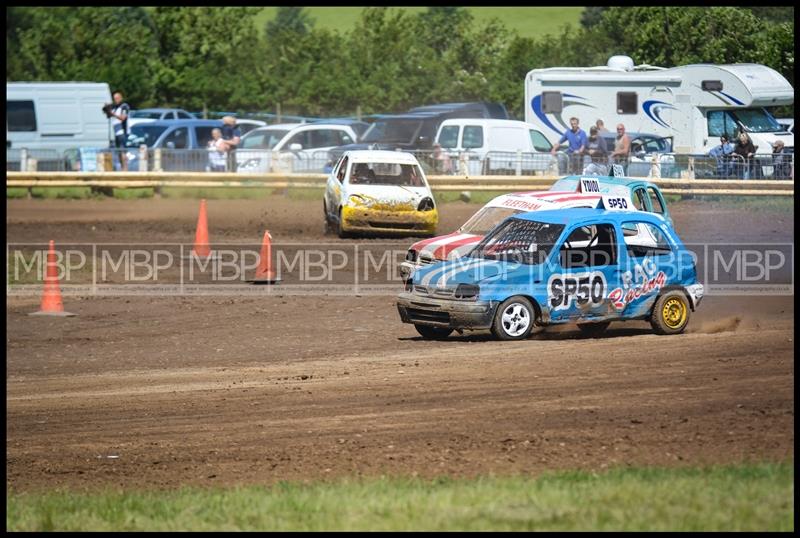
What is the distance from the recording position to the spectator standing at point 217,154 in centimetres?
3188

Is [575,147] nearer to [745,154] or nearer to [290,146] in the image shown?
[745,154]

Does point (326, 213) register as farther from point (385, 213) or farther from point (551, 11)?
point (551, 11)

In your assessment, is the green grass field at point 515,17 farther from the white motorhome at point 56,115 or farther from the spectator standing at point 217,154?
the spectator standing at point 217,154

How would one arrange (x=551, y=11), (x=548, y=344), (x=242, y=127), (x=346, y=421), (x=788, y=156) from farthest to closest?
1. (x=551, y=11)
2. (x=242, y=127)
3. (x=788, y=156)
4. (x=548, y=344)
5. (x=346, y=421)

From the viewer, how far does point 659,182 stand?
1094 inches

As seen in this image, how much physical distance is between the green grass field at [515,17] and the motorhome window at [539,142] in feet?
177

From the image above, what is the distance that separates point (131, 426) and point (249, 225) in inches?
675

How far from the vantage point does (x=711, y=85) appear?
30484 mm

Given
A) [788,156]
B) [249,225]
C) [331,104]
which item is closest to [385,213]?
[249,225]

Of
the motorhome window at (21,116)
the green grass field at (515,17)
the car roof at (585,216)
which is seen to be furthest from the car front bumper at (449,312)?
the green grass field at (515,17)

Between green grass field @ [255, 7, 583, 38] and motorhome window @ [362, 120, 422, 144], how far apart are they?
53277mm

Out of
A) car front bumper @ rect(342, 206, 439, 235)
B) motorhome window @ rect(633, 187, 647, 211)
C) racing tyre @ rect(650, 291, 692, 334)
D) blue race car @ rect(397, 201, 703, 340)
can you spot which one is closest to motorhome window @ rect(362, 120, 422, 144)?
car front bumper @ rect(342, 206, 439, 235)

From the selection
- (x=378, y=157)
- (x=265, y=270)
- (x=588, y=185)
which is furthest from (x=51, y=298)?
(x=378, y=157)

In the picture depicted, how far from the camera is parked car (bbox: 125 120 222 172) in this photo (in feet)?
106
